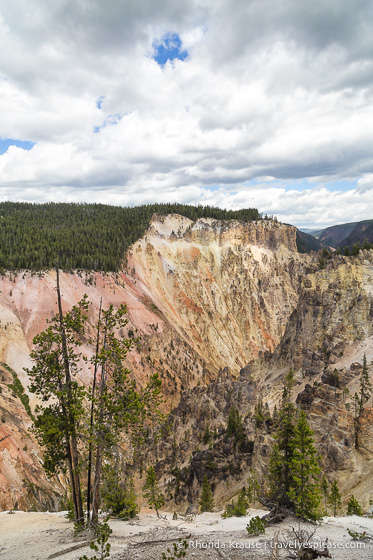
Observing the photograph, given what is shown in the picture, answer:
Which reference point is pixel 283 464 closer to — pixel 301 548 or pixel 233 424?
pixel 301 548

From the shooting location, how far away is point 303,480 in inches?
603

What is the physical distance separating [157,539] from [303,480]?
21.5 feet


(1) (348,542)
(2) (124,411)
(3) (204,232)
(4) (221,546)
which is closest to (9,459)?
(2) (124,411)

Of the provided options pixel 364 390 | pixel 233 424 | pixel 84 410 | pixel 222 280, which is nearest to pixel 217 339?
pixel 222 280

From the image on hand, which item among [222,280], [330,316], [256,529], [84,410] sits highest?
[222,280]

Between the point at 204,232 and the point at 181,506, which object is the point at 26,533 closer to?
the point at 181,506

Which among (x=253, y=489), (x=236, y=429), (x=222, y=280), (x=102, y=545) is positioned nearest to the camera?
(x=102, y=545)

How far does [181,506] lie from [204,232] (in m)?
75.2

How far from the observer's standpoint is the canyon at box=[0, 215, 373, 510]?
3409 centimetres

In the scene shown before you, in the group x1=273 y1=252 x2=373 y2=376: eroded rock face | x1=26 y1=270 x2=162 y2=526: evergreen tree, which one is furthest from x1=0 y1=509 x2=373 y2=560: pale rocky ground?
x1=273 y1=252 x2=373 y2=376: eroded rock face

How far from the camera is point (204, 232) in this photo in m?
105

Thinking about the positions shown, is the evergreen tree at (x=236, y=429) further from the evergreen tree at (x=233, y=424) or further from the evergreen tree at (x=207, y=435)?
the evergreen tree at (x=207, y=435)

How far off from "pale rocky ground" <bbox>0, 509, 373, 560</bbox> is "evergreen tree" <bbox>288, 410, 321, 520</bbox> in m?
0.57

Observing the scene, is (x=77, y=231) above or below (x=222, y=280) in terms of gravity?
above
